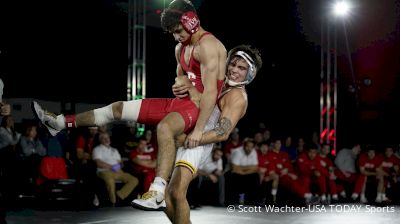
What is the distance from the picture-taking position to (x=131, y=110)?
15.6 ft

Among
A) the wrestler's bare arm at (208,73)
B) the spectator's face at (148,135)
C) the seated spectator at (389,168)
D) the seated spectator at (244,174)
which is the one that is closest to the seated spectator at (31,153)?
the spectator's face at (148,135)

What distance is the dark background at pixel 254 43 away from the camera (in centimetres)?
1753

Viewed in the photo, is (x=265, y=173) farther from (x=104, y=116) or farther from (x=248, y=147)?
(x=104, y=116)

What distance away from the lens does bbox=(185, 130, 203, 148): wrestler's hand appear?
4.59 m

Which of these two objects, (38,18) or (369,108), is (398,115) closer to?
(369,108)

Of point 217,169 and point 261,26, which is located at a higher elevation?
point 261,26

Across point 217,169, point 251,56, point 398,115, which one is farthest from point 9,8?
point 251,56

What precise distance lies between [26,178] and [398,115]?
12907mm

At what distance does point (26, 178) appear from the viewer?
398 inches

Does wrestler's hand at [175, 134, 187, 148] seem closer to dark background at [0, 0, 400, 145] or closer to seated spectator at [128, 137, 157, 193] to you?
seated spectator at [128, 137, 157, 193]

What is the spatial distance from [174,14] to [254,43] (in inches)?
636

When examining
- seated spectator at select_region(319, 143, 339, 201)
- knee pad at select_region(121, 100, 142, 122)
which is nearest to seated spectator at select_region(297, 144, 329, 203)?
seated spectator at select_region(319, 143, 339, 201)

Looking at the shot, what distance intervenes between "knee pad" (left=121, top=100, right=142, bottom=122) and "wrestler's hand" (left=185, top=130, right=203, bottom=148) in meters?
0.46

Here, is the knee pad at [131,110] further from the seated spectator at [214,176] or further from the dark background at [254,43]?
the dark background at [254,43]
